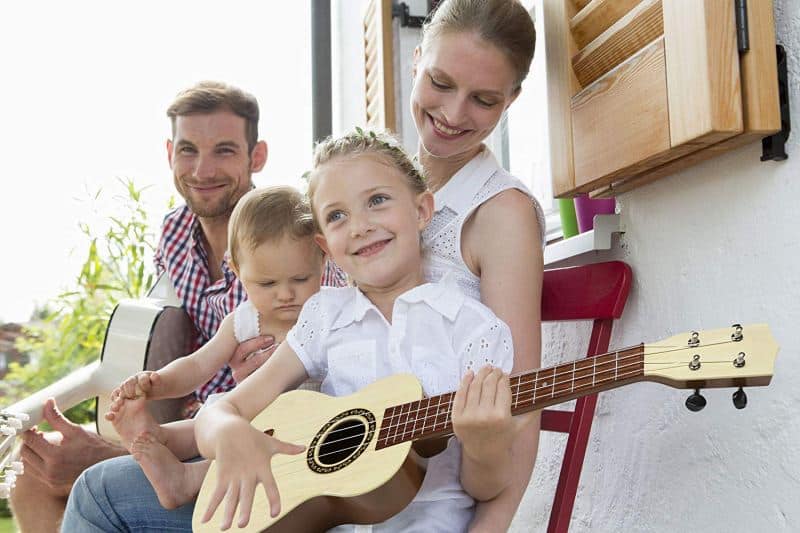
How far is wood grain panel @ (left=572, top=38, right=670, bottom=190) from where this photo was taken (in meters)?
1.24

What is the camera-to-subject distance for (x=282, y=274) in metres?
1.66

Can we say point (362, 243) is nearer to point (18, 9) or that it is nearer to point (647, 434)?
point (647, 434)

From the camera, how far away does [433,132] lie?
153 centimetres

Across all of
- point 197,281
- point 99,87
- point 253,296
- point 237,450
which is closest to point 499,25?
point 253,296

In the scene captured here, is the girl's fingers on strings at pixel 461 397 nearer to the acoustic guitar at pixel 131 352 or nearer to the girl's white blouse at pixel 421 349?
the girl's white blouse at pixel 421 349

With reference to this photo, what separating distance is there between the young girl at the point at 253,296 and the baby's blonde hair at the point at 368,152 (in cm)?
24

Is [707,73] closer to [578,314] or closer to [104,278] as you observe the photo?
[578,314]

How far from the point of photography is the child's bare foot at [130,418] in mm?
1498

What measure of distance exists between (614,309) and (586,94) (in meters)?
0.37

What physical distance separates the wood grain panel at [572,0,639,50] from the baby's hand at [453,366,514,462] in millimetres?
672

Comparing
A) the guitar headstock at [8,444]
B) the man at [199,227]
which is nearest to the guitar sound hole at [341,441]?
the guitar headstock at [8,444]

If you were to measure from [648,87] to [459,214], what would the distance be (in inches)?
14.5

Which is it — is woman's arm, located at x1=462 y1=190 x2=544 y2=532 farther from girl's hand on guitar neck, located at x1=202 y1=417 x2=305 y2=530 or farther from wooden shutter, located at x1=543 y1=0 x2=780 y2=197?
girl's hand on guitar neck, located at x1=202 y1=417 x2=305 y2=530

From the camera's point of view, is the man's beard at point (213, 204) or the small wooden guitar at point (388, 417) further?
the man's beard at point (213, 204)
